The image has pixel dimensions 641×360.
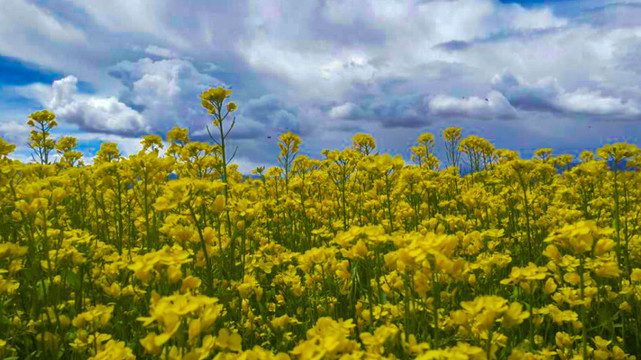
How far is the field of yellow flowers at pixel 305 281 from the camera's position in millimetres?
1660

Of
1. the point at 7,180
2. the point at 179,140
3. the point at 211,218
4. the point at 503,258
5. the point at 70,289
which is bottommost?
the point at 70,289

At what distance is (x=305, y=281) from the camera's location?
3645mm

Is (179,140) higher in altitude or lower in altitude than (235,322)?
higher

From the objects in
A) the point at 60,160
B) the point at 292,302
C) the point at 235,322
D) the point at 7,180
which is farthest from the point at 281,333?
the point at 60,160

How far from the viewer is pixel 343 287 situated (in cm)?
314

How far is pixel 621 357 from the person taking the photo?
2.41 meters

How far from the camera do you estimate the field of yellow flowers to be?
1.66m

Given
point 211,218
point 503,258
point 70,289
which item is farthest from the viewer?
point 211,218

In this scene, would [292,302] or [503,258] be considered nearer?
[503,258]

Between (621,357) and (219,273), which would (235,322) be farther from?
(621,357)

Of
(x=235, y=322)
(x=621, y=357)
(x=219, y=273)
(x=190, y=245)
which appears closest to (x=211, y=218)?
(x=219, y=273)

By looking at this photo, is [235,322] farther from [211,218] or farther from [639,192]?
[639,192]

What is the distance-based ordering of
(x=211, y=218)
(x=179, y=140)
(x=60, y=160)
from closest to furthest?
(x=211, y=218), (x=179, y=140), (x=60, y=160)

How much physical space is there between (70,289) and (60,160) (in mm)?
6901
